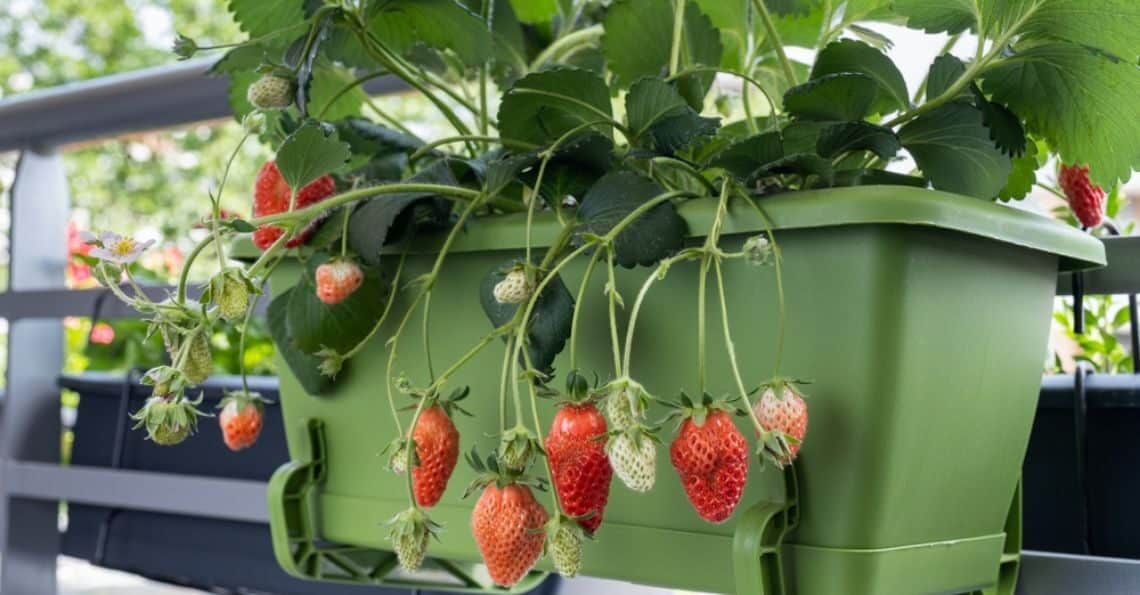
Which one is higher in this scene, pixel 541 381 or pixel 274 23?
pixel 274 23

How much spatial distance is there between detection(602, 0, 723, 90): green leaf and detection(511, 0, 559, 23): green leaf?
0.16 metres

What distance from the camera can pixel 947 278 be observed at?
1.85ft

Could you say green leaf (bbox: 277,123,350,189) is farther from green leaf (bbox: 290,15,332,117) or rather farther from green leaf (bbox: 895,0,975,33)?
green leaf (bbox: 895,0,975,33)

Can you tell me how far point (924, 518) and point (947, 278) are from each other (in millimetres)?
109

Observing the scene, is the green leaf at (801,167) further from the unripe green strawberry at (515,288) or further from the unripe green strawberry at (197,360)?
the unripe green strawberry at (197,360)

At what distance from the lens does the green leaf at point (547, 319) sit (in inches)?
23.4

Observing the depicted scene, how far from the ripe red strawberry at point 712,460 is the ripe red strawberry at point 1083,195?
0.29 metres

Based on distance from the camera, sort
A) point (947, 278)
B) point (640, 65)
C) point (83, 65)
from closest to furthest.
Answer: point (947, 278), point (640, 65), point (83, 65)

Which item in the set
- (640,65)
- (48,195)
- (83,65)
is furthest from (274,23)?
(83,65)

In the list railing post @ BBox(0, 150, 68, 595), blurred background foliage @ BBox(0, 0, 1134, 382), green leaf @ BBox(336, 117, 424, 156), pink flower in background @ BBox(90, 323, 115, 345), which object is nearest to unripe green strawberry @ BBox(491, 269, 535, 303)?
green leaf @ BBox(336, 117, 424, 156)

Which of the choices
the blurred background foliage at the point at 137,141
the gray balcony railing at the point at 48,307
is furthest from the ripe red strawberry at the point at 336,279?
the blurred background foliage at the point at 137,141

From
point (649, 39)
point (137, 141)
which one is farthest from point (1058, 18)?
point (137, 141)

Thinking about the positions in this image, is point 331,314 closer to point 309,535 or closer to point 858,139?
point 309,535

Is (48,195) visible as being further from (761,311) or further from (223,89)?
(761,311)
